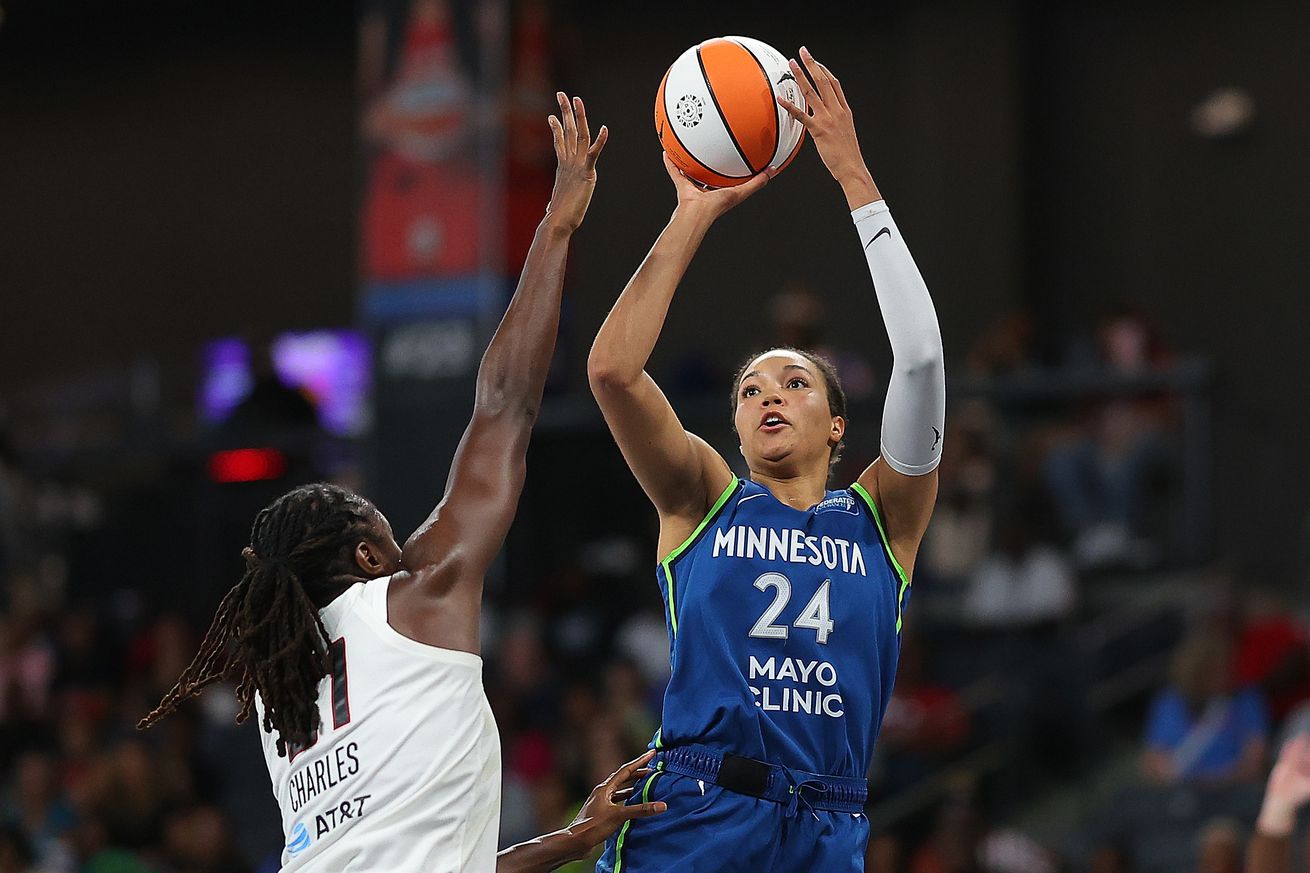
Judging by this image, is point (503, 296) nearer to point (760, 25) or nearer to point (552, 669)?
point (552, 669)

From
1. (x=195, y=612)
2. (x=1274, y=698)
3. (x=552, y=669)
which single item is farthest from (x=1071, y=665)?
(x=195, y=612)

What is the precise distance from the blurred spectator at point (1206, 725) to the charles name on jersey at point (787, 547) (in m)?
5.76

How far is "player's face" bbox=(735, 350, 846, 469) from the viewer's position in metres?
4.44

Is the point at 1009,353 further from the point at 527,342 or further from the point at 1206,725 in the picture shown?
the point at 527,342

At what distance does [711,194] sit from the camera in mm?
4469

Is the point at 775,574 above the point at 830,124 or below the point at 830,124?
below

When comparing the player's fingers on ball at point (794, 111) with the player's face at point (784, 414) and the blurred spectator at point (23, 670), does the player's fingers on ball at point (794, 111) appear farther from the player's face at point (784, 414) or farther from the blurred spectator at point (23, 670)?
the blurred spectator at point (23, 670)

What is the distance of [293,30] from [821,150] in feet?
54.8

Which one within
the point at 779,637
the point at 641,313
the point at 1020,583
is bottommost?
the point at 1020,583

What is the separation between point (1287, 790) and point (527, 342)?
239 centimetres

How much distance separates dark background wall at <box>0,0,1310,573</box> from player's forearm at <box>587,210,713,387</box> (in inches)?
330

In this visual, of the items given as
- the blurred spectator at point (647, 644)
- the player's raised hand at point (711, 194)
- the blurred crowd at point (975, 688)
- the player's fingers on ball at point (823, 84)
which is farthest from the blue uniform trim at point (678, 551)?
the blurred spectator at point (647, 644)

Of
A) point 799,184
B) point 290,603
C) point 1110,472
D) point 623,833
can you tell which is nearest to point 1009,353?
point 1110,472

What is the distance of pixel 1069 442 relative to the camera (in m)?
11.6
